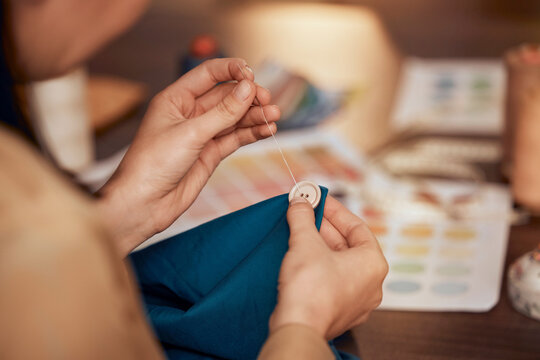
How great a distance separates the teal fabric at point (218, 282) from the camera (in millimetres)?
598

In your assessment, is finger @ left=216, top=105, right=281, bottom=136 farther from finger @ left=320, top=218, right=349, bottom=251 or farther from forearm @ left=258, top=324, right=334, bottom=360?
forearm @ left=258, top=324, right=334, bottom=360

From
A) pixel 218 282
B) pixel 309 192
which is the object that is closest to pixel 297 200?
pixel 309 192

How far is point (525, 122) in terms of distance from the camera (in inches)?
37.1

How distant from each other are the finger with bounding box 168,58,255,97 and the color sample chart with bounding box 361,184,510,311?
13.4 inches

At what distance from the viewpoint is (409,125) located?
1290mm

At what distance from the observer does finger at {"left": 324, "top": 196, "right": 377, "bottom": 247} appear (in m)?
0.61

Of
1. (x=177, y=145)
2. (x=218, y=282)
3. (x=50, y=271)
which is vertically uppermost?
(x=50, y=271)

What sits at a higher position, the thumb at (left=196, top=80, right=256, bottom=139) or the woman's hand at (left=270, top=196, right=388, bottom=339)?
the thumb at (left=196, top=80, right=256, bottom=139)

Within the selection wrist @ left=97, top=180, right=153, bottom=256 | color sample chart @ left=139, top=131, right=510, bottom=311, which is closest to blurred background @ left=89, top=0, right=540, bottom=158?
color sample chart @ left=139, top=131, right=510, bottom=311

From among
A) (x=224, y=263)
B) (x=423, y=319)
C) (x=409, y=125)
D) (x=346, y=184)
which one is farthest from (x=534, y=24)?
(x=224, y=263)

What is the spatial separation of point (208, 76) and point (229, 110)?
8 centimetres

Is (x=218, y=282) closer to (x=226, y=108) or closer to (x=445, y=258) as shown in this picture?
(x=226, y=108)

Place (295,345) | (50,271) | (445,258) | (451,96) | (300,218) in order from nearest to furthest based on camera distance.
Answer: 1. (50,271)
2. (295,345)
3. (300,218)
4. (445,258)
5. (451,96)

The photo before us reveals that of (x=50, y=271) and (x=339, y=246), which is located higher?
(x=50, y=271)
